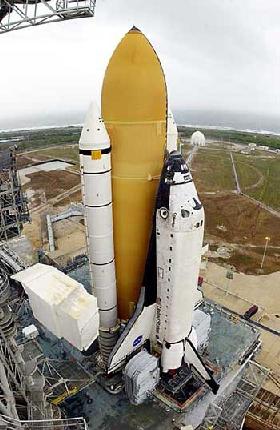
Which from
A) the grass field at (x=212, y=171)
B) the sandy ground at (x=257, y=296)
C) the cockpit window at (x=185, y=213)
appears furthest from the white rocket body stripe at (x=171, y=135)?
the grass field at (x=212, y=171)

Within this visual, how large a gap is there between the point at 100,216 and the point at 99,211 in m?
0.25

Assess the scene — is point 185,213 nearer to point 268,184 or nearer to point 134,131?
point 134,131

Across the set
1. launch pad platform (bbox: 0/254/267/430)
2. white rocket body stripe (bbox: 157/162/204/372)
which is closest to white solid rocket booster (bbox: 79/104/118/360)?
launch pad platform (bbox: 0/254/267/430)

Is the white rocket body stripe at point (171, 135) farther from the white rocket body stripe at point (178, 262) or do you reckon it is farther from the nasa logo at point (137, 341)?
the nasa logo at point (137, 341)

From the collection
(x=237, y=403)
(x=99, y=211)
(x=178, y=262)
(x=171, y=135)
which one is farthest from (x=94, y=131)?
(x=237, y=403)

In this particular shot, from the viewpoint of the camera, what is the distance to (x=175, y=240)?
645 inches

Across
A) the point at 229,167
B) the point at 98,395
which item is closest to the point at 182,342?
the point at 98,395

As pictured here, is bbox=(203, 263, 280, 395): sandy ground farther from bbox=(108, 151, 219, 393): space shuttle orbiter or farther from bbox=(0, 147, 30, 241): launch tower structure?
bbox=(0, 147, 30, 241): launch tower structure

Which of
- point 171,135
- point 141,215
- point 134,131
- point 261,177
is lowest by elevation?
point 261,177

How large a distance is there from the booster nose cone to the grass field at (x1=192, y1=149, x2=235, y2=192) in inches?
1637

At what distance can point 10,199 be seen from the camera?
15984 millimetres

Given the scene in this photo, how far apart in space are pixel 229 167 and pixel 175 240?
58595 mm

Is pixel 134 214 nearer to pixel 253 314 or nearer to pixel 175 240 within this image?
pixel 175 240

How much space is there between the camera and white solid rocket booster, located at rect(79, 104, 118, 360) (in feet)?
53.8
